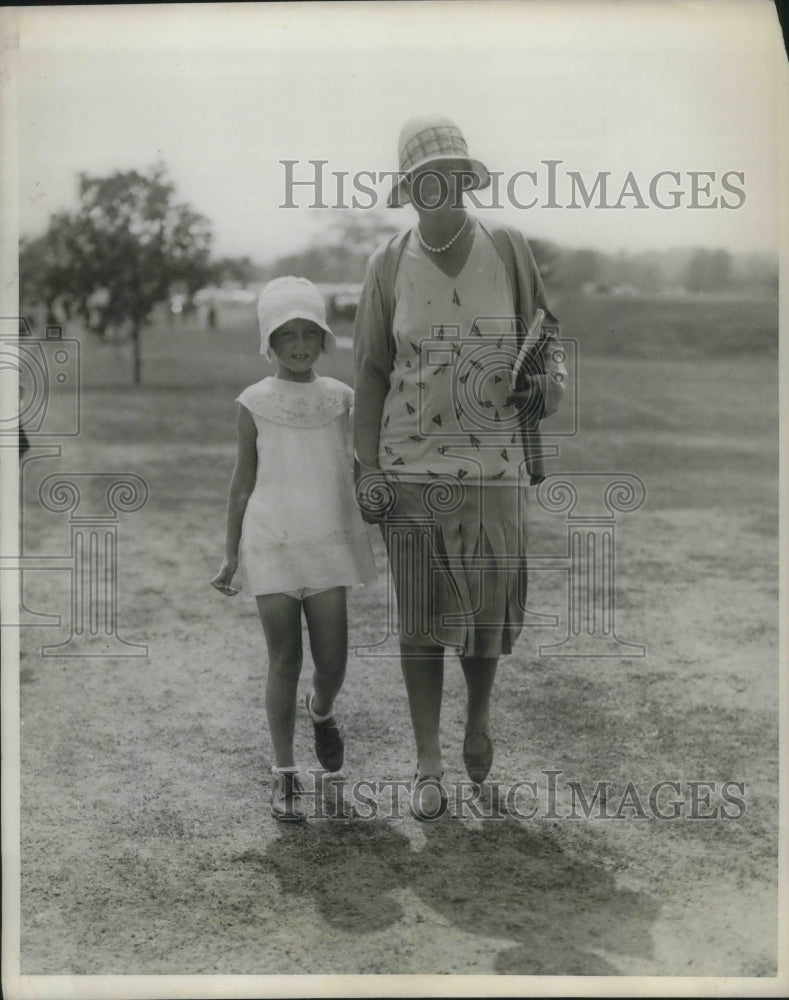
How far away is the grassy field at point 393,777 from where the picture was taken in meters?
3.23

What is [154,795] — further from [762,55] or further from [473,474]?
[762,55]

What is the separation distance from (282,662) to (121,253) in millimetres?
5577

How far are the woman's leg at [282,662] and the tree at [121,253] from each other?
1866mm

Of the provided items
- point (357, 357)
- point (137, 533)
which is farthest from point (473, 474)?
point (137, 533)

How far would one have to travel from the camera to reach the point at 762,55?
373cm

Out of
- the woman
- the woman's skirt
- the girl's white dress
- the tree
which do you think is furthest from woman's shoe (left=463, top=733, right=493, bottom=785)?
the tree

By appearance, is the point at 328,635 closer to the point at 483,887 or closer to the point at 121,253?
the point at 483,887

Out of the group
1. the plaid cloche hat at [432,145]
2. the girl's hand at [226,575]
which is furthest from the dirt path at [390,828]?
the plaid cloche hat at [432,145]

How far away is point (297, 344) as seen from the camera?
3.49m

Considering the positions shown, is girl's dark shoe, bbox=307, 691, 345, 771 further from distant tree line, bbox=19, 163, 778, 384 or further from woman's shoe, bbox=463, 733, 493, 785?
distant tree line, bbox=19, 163, 778, 384

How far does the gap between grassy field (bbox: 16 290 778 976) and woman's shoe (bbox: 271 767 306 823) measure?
5 centimetres

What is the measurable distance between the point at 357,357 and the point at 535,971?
1817 millimetres

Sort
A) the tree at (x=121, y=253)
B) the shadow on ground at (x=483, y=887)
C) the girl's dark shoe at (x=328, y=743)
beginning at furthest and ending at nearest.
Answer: the tree at (x=121, y=253), the girl's dark shoe at (x=328, y=743), the shadow on ground at (x=483, y=887)

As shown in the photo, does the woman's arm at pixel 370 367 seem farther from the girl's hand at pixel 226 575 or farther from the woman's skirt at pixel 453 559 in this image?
the girl's hand at pixel 226 575
